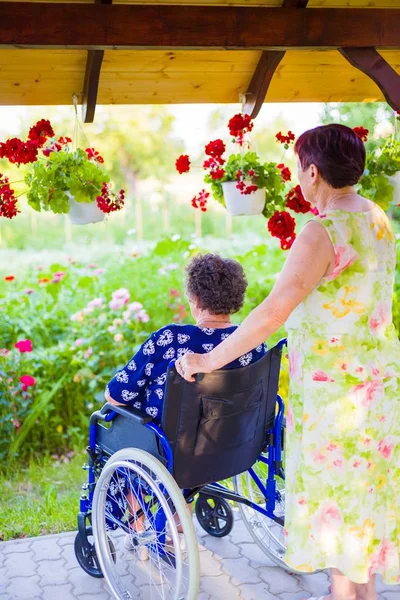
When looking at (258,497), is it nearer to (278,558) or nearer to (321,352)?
(278,558)

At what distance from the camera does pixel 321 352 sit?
2049mm

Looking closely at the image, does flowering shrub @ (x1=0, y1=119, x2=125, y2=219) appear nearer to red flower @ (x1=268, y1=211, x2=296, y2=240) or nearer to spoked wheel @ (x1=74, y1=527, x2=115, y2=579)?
red flower @ (x1=268, y1=211, x2=296, y2=240)

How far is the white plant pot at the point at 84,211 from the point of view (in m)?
2.93

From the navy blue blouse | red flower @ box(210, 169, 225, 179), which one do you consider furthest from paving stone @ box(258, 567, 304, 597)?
red flower @ box(210, 169, 225, 179)

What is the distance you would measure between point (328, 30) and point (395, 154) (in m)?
0.65

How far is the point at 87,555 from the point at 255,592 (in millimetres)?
596

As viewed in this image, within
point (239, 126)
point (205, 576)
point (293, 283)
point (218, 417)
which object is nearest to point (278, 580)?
point (205, 576)

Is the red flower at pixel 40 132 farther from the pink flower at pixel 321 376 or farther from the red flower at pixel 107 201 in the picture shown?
the pink flower at pixel 321 376

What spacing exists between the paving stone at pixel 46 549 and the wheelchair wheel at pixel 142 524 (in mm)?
280

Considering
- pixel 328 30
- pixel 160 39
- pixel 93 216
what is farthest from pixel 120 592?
pixel 328 30

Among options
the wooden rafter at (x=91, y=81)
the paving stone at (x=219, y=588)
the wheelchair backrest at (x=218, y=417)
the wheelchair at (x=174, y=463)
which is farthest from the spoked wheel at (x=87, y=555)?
the wooden rafter at (x=91, y=81)

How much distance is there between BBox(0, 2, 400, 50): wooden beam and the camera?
2.55m

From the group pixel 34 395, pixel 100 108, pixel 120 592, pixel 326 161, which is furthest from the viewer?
pixel 100 108

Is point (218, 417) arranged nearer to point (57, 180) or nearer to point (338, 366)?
point (338, 366)
